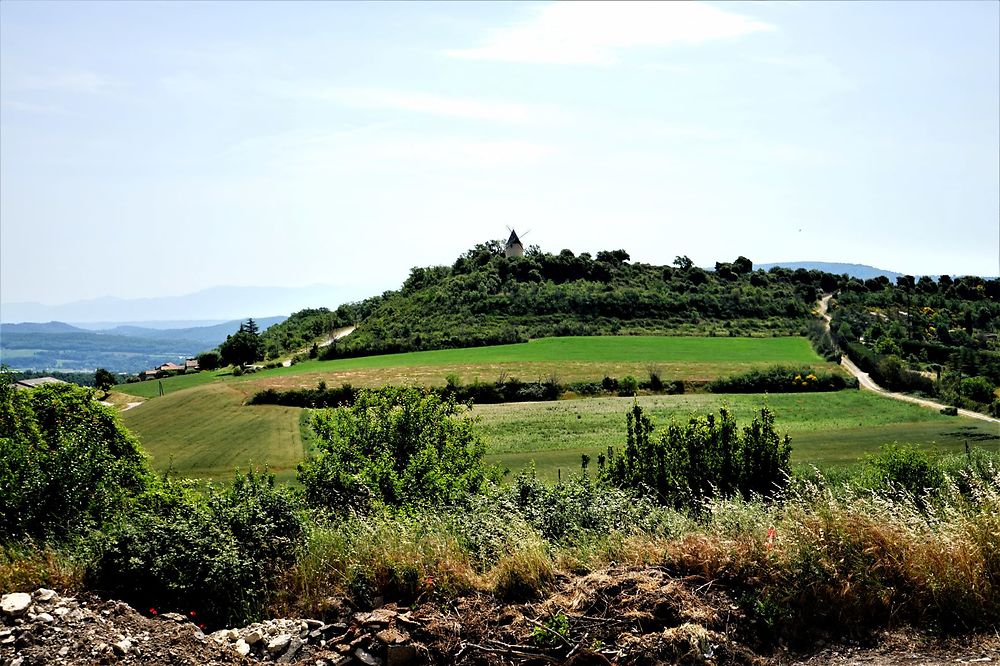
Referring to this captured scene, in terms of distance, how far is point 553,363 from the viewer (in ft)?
213

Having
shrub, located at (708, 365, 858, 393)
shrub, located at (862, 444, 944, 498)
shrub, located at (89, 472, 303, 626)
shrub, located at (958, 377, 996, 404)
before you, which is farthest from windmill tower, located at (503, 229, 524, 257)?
shrub, located at (89, 472, 303, 626)

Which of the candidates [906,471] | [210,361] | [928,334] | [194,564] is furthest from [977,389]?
[210,361]

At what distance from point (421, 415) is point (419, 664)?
10.4 m

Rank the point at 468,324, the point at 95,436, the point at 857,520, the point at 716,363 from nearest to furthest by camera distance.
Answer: the point at 857,520
the point at 95,436
the point at 716,363
the point at 468,324

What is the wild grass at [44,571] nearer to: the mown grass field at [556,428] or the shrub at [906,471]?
the shrub at [906,471]

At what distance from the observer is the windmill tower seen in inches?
4712

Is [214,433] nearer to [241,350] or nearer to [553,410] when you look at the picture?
[553,410]

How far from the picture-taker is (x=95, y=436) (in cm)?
1223

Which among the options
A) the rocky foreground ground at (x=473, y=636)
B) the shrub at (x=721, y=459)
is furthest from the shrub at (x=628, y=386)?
the rocky foreground ground at (x=473, y=636)

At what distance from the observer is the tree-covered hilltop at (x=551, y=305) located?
8262 cm

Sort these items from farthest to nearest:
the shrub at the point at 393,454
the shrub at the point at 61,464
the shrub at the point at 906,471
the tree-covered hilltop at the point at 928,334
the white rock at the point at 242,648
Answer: the tree-covered hilltop at the point at 928,334
the shrub at the point at 906,471
the shrub at the point at 393,454
the shrub at the point at 61,464
the white rock at the point at 242,648

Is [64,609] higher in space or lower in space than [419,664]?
higher

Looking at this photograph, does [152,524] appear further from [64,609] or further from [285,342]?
[285,342]

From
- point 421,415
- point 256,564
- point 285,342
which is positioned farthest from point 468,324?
point 256,564
